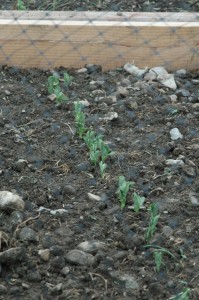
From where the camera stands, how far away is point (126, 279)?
1.92 metres

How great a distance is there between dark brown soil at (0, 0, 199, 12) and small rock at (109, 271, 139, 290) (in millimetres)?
1818

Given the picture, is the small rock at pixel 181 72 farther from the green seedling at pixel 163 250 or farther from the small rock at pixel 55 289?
the small rock at pixel 55 289

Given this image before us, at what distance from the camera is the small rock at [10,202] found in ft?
7.03

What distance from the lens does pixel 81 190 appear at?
2.30 meters

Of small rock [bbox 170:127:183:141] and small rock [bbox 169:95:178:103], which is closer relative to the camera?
small rock [bbox 170:127:183:141]

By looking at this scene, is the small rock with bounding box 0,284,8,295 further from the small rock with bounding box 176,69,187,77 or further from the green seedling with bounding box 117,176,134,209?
the small rock with bounding box 176,69,187,77

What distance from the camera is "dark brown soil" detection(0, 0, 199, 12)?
3496mm

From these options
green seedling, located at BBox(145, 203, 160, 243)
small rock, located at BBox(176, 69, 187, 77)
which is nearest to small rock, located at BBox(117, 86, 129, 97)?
small rock, located at BBox(176, 69, 187, 77)

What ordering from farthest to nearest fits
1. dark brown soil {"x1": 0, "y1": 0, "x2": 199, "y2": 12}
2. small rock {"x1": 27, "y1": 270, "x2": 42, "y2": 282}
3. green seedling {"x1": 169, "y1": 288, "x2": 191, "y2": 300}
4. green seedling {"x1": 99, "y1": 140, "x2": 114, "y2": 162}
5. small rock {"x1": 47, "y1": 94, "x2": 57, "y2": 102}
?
dark brown soil {"x1": 0, "y1": 0, "x2": 199, "y2": 12} < small rock {"x1": 47, "y1": 94, "x2": 57, "y2": 102} < green seedling {"x1": 99, "y1": 140, "x2": 114, "y2": 162} < small rock {"x1": 27, "y1": 270, "x2": 42, "y2": 282} < green seedling {"x1": 169, "y1": 288, "x2": 191, "y2": 300}

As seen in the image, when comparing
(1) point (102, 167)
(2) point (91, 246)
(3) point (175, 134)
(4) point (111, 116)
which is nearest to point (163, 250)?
(2) point (91, 246)

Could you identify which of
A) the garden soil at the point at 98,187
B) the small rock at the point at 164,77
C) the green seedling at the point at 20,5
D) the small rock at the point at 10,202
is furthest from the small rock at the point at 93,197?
the green seedling at the point at 20,5

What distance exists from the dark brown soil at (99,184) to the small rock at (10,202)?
0.08ft

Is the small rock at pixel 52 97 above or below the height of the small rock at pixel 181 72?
above

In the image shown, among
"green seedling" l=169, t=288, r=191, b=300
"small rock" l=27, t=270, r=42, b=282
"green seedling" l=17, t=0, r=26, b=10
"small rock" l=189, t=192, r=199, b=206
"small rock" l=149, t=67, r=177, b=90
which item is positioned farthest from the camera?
"green seedling" l=17, t=0, r=26, b=10
